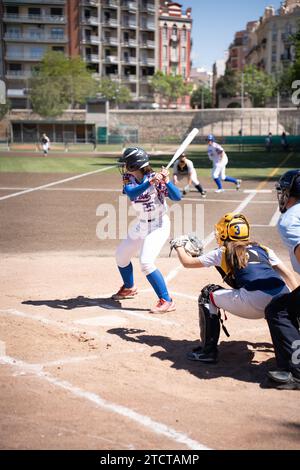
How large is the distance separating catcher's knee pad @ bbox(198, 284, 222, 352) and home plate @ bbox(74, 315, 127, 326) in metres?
1.69

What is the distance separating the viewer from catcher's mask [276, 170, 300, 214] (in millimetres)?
5602

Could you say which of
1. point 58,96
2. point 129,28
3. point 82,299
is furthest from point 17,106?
point 82,299

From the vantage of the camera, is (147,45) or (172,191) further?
(147,45)

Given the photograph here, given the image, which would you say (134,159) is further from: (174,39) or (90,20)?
(174,39)

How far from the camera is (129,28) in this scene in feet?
335

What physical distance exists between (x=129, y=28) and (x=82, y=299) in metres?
101

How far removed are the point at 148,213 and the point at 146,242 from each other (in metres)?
0.42

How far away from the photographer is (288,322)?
5.49m

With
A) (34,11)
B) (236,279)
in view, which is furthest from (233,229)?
(34,11)

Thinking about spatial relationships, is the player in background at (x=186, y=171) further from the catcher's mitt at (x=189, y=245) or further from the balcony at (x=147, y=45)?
the balcony at (x=147, y=45)

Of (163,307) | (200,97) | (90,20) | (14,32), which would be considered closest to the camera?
(163,307)

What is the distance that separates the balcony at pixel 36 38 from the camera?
7889 centimetres

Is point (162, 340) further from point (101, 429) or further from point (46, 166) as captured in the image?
point (46, 166)

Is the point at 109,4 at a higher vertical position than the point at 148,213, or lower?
higher
